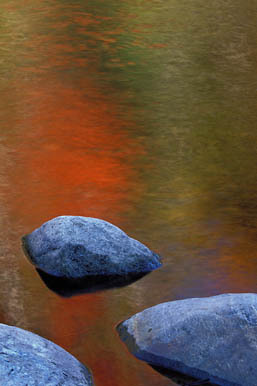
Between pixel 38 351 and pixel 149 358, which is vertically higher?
pixel 38 351

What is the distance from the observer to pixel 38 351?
6258mm

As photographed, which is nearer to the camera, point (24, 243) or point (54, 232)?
point (54, 232)

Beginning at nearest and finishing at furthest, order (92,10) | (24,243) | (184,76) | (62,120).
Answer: (24,243) → (62,120) → (184,76) → (92,10)

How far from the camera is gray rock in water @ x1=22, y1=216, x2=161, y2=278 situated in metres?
8.34

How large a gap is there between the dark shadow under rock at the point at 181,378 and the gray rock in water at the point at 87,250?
182 cm

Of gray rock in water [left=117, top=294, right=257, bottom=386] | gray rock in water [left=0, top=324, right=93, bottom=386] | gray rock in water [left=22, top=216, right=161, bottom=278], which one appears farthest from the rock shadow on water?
gray rock in water [left=0, top=324, right=93, bottom=386]

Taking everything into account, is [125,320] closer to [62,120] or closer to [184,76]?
[62,120]

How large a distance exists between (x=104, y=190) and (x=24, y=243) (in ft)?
7.04

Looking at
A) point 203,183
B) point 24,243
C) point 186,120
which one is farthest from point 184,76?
point 24,243

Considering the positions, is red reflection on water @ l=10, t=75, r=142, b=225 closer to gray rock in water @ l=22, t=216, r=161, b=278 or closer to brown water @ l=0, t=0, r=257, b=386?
brown water @ l=0, t=0, r=257, b=386

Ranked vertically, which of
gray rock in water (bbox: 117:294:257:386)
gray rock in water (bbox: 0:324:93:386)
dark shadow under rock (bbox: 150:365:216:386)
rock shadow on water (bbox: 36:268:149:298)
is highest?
gray rock in water (bbox: 0:324:93:386)

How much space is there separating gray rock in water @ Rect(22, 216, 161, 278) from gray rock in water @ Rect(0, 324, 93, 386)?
5.97 feet

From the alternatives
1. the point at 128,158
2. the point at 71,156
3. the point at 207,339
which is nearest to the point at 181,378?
the point at 207,339

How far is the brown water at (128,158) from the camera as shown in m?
8.08
